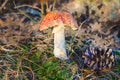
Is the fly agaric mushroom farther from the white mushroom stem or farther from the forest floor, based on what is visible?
the forest floor

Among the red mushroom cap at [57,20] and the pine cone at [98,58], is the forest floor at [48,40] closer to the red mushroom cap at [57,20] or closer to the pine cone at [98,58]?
the pine cone at [98,58]

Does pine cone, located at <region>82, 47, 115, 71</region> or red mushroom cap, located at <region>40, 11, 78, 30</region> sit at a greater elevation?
red mushroom cap, located at <region>40, 11, 78, 30</region>

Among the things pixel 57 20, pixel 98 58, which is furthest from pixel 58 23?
pixel 98 58

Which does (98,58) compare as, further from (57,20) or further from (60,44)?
(57,20)

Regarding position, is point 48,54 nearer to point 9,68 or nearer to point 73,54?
point 73,54

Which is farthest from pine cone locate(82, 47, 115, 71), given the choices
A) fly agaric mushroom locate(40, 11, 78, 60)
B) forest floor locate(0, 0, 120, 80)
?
fly agaric mushroom locate(40, 11, 78, 60)

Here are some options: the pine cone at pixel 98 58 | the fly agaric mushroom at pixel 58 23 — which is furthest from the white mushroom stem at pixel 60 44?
the pine cone at pixel 98 58

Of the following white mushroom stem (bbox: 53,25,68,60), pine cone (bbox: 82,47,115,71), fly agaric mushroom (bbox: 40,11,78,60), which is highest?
fly agaric mushroom (bbox: 40,11,78,60)

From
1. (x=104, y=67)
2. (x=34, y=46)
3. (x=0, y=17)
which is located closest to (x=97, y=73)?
(x=104, y=67)
